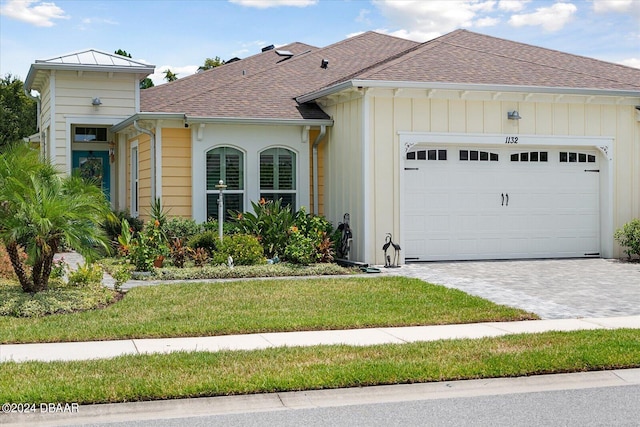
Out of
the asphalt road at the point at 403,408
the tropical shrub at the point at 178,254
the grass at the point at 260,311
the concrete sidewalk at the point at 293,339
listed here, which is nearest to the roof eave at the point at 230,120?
the tropical shrub at the point at 178,254

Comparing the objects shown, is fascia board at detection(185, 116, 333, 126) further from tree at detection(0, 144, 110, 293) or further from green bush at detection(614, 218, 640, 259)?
green bush at detection(614, 218, 640, 259)

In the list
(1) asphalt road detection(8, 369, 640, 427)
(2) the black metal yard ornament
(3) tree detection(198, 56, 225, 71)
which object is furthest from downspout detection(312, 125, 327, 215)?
(3) tree detection(198, 56, 225, 71)

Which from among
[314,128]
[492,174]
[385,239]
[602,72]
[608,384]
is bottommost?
[608,384]

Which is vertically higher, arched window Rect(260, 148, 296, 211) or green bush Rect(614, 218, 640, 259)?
arched window Rect(260, 148, 296, 211)

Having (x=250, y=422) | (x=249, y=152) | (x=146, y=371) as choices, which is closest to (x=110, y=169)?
(x=249, y=152)

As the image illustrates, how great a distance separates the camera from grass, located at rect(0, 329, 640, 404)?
669cm

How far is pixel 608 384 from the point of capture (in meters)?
7.50

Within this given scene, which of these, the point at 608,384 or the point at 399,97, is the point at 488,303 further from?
the point at 399,97

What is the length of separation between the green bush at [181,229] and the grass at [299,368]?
8472 mm

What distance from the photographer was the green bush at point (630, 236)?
56.5ft

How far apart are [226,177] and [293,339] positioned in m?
8.81

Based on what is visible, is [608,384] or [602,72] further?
[602,72]

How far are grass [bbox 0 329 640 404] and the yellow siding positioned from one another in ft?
30.7

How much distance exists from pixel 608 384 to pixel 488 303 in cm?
399
